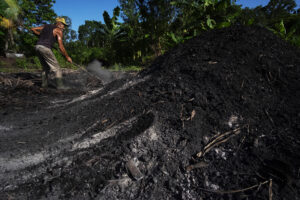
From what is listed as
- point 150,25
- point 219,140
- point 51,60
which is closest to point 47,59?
point 51,60

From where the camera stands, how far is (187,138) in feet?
5.26

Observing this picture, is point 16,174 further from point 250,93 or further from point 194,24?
point 194,24

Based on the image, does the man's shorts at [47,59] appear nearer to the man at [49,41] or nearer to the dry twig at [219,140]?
the man at [49,41]

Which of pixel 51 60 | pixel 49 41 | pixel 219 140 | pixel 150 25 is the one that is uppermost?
pixel 150 25

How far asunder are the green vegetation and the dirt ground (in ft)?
20.5

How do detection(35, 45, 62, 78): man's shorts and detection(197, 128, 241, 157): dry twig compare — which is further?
detection(35, 45, 62, 78): man's shorts

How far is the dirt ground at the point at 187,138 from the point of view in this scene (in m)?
1.30

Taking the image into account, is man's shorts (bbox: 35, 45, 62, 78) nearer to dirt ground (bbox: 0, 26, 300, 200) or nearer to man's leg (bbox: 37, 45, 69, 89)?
man's leg (bbox: 37, 45, 69, 89)

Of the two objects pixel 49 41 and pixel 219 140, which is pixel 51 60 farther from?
pixel 219 140

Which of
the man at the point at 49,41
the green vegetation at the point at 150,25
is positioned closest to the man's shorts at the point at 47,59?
the man at the point at 49,41

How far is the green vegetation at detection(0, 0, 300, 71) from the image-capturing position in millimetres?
8773

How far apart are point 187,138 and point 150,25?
10.5m

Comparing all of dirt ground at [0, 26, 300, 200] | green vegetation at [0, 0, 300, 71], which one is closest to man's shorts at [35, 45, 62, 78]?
dirt ground at [0, 26, 300, 200]

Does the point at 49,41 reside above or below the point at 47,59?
above
